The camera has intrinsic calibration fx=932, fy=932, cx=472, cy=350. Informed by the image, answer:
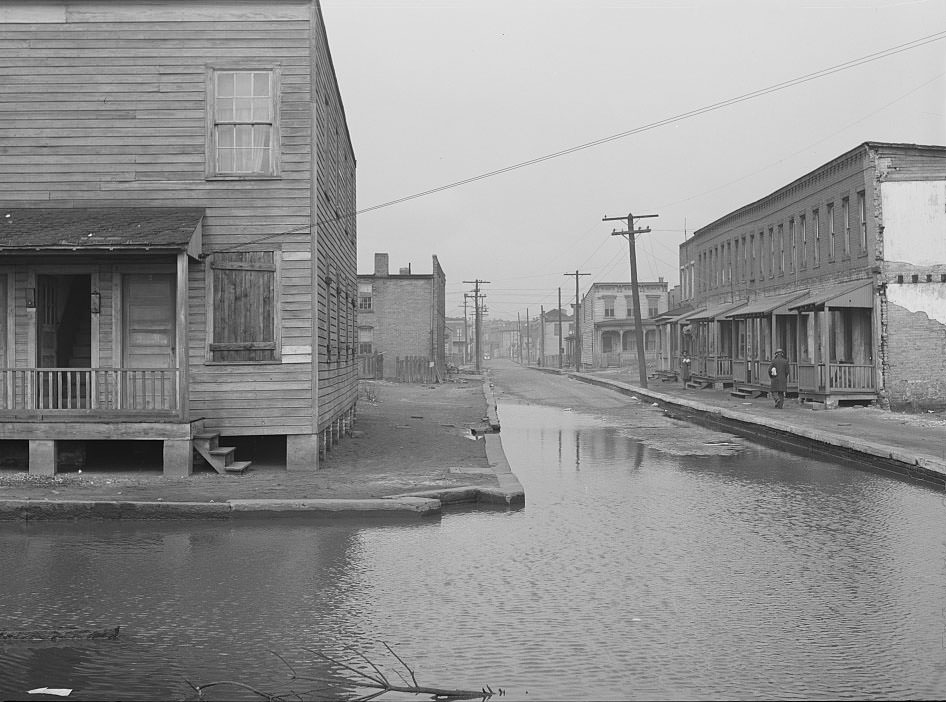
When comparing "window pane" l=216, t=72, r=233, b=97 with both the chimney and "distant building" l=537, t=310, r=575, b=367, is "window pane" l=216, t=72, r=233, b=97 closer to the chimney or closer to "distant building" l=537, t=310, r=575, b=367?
the chimney

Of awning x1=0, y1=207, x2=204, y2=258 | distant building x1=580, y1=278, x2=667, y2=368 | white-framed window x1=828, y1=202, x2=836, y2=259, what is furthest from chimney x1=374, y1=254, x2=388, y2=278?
awning x1=0, y1=207, x2=204, y2=258

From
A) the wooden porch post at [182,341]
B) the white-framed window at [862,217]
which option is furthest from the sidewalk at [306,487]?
the white-framed window at [862,217]

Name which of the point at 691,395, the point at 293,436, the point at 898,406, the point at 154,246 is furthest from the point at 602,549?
the point at 691,395

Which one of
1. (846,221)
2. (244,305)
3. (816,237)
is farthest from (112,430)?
(816,237)

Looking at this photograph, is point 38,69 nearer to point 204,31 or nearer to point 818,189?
point 204,31

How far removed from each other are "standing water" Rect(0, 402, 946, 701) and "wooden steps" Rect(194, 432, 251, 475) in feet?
9.90

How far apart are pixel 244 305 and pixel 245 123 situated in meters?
2.83

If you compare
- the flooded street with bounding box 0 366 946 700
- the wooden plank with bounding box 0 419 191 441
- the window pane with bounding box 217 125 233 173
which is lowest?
the flooded street with bounding box 0 366 946 700

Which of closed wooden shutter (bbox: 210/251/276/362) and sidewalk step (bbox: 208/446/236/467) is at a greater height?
closed wooden shutter (bbox: 210/251/276/362)

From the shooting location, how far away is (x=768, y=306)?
3322cm

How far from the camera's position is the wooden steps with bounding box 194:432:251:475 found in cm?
1359

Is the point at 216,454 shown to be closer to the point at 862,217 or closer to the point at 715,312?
the point at 862,217

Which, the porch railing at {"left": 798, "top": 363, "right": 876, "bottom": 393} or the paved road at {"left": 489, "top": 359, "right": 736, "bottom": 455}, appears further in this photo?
the porch railing at {"left": 798, "top": 363, "right": 876, "bottom": 393}

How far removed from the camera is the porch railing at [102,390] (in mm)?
13648
